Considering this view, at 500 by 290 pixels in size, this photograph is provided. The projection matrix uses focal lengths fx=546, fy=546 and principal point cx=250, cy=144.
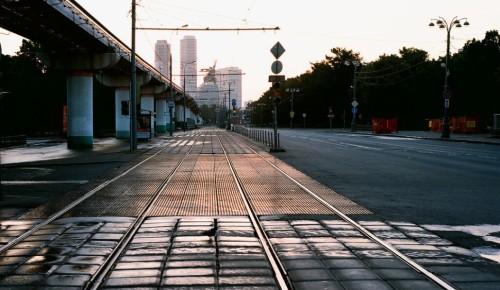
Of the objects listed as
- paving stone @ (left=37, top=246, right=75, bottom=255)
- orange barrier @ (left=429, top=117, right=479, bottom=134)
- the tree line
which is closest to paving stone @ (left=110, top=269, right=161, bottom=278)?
paving stone @ (left=37, top=246, right=75, bottom=255)

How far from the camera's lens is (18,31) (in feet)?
84.8

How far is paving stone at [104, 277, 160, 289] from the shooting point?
5.09 metres

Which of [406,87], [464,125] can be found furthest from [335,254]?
[406,87]

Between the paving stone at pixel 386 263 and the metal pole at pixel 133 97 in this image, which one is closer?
the paving stone at pixel 386 263

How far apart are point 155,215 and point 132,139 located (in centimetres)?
1979

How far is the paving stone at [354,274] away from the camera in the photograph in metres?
5.31

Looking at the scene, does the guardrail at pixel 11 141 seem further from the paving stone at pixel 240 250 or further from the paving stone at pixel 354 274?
the paving stone at pixel 354 274

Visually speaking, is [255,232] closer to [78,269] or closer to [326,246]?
[326,246]

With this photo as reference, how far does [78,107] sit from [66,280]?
27.8 m

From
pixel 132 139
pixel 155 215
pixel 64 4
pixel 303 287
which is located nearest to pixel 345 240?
pixel 303 287

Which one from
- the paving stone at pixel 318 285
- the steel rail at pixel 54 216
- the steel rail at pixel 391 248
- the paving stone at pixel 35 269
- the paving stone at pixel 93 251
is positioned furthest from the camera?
the steel rail at pixel 54 216

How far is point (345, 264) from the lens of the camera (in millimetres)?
5859

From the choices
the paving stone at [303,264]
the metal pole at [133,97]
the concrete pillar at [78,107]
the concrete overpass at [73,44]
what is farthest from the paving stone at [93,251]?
the concrete pillar at [78,107]

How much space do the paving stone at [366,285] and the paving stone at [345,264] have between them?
52 cm
